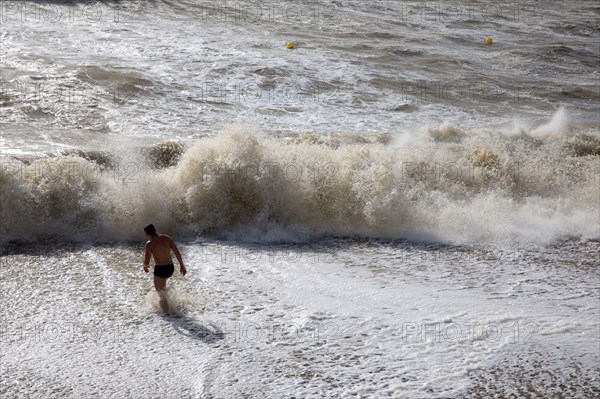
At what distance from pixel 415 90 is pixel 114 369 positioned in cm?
1279

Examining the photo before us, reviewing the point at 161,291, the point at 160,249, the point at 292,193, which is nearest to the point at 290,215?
the point at 292,193

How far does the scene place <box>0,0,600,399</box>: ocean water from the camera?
6535mm

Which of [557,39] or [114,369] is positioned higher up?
[557,39]

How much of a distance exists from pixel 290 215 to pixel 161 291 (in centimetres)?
333

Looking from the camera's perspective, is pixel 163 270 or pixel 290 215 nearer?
pixel 163 270

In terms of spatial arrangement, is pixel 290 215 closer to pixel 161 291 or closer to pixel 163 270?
pixel 163 270

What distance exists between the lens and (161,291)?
756cm

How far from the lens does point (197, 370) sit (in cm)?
639

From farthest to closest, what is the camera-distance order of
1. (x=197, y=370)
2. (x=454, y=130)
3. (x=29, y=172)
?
(x=454, y=130) → (x=29, y=172) → (x=197, y=370)

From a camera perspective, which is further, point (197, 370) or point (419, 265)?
point (419, 265)

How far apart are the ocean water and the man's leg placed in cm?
10

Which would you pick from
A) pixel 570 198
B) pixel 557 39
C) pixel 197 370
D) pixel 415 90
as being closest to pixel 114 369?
pixel 197 370

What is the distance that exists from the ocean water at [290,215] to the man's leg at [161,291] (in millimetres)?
101

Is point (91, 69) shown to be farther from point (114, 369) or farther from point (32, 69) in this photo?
point (114, 369)
